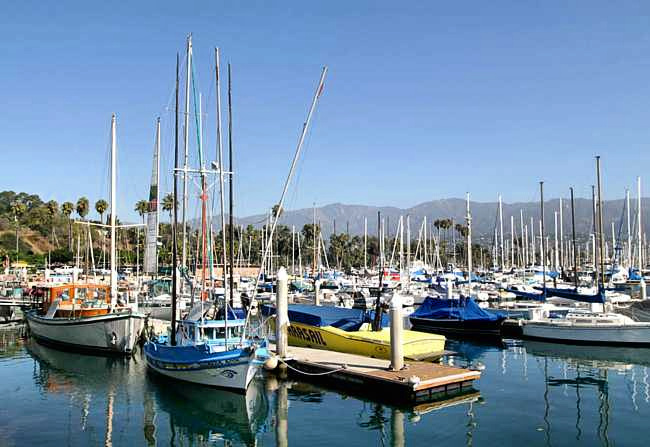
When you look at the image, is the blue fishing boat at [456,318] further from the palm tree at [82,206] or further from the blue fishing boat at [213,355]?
the palm tree at [82,206]

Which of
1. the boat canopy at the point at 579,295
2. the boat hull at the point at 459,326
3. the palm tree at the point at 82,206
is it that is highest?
the palm tree at the point at 82,206

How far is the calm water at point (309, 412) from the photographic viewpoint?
65.0 ft

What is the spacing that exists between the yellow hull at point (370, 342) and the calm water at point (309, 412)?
2998 mm

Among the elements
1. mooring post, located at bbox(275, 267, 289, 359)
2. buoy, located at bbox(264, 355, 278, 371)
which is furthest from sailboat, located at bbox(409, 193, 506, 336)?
buoy, located at bbox(264, 355, 278, 371)

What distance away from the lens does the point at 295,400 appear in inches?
A: 960

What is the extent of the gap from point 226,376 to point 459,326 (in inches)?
924

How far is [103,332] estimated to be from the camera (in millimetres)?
35375

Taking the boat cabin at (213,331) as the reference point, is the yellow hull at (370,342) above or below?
below

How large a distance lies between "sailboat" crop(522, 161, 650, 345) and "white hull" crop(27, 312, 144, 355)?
25.6 metres

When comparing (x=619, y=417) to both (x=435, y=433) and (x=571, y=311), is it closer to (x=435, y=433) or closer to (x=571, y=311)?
(x=435, y=433)

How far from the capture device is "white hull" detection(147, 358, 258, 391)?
79.8ft

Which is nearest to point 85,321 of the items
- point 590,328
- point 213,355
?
point 213,355

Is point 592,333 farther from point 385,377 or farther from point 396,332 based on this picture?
point 385,377

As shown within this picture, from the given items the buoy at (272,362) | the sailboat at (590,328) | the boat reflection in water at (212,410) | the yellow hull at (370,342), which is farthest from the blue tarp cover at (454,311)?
the boat reflection in water at (212,410)
